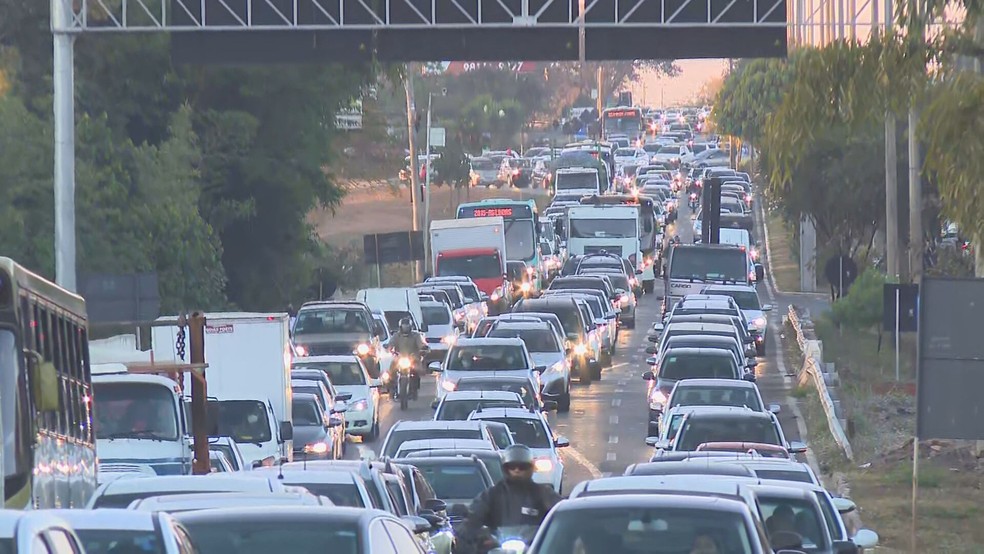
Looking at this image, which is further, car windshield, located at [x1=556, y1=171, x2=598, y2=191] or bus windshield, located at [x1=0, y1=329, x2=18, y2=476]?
car windshield, located at [x1=556, y1=171, x2=598, y2=191]

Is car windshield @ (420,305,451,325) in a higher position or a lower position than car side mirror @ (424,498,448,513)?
lower

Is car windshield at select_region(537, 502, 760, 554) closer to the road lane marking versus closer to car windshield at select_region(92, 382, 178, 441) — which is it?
car windshield at select_region(92, 382, 178, 441)

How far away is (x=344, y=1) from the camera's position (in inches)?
1383

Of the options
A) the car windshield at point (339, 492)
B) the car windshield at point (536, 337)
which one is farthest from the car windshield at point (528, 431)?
the car windshield at point (536, 337)

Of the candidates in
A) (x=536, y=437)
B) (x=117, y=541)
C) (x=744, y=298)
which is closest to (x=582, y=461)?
(x=536, y=437)

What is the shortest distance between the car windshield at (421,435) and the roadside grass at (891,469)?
4.59 meters

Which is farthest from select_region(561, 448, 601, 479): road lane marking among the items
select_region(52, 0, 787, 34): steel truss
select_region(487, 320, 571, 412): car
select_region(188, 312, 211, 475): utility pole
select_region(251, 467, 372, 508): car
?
select_region(251, 467, 372, 508): car

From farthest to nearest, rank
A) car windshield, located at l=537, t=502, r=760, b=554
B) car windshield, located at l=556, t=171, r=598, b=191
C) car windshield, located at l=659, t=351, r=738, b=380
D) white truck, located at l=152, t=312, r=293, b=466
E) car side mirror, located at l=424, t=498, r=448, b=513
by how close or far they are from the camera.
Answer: car windshield, located at l=556, t=171, r=598, b=191 → car windshield, located at l=659, t=351, r=738, b=380 → white truck, located at l=152, t=312, r=293, b=466 → car side mirror, located at l=424, t=498, r=448, b=513 → car windshield, located at l=537, t=502, r=760, b=554

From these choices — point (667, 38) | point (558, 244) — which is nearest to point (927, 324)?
point (667, 38)

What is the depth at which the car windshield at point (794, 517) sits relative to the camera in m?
14.2

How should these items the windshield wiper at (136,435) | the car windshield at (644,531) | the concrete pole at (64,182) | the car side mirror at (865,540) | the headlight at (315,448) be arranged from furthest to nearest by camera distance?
the headlight at (315,448), the concrete pole at (64,182), the windshield wiper at (136,435), the car side mirror at (865,540), the car windshield at (644,531)

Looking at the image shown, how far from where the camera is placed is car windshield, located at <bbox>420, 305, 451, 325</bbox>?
48594 mm

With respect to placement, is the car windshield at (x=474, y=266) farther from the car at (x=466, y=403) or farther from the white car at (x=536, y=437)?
the white car at (x=536, y=437)

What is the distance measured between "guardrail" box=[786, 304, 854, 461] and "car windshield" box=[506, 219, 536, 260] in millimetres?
17137
